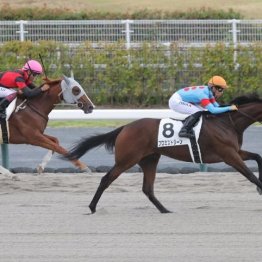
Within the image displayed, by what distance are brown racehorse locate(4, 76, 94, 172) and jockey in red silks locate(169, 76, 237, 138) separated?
90.2 inches

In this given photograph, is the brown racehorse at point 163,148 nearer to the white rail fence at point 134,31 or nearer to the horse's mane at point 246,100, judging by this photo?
the horse's mane at point 246,100

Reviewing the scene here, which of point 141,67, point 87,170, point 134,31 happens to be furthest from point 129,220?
point 134,31

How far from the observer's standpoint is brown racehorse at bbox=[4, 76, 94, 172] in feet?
48.3

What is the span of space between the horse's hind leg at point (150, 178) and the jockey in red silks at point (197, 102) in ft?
1.44

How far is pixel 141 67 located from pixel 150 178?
13.4 meters

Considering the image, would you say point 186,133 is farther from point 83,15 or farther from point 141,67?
point 83,15

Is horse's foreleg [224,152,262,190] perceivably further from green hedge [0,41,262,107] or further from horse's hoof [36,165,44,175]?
green hedge [0,41,262,107]

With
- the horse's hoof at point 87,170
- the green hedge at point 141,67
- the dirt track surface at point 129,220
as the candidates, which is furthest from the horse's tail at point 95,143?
the green hedge at point 141,67

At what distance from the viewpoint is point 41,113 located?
15.0m

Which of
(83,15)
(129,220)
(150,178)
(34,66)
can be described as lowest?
(129,220)

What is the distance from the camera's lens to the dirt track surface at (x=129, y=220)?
Answer: 9.37 m

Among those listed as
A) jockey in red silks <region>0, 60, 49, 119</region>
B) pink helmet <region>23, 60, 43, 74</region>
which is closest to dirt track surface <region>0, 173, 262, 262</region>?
jockey in red silks <region>0, 60, 49, 119</region>

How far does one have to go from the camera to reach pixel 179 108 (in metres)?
Result: 12.7

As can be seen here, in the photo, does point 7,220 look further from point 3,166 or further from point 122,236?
point 3,166
